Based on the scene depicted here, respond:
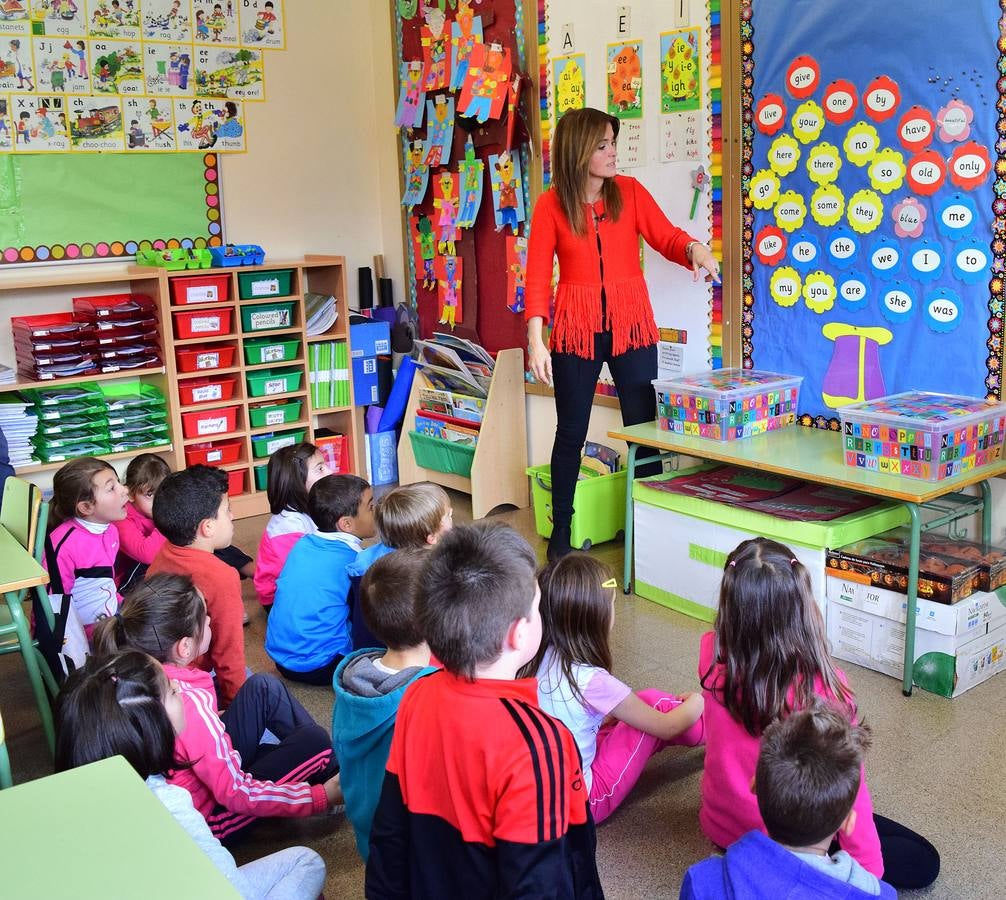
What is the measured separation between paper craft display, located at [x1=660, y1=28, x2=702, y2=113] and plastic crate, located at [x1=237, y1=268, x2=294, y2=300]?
187 cm

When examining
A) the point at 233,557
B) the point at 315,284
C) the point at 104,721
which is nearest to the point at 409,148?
the point at 315,284

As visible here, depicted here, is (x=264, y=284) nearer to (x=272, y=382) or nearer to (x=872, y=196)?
(x=272, y=382)

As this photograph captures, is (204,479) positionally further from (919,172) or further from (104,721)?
(919,172)

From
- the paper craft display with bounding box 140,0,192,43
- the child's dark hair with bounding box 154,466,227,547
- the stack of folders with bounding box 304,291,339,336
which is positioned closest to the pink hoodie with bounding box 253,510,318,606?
the child's dark hair with bounding box 154,466,227,547

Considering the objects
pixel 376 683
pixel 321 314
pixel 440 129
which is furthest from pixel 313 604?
pixel 440 129

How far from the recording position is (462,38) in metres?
4.68

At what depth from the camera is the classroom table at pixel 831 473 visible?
8.96ft

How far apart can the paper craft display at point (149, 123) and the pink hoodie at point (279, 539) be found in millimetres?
2262

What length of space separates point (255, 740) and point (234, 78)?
3540 millimetres

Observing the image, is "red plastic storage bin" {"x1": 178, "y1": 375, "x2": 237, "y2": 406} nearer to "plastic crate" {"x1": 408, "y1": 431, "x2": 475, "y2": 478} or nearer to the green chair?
"plastic crate" {"x1": 408, "y1": 431, "x2": 475, "y2": 478}

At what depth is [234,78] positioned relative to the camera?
16.3ft

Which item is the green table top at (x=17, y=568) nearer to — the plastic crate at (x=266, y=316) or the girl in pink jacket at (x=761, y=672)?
the girl in pink jacket at (x=761, y=672)

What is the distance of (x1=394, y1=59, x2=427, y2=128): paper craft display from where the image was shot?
4988mm

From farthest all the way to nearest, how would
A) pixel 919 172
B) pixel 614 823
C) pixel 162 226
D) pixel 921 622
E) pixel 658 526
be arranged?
1. pixel 162 226
2. pixel 658 526
3. pixel 919 172
4. pixel 921 622
5. pixel 614 823
